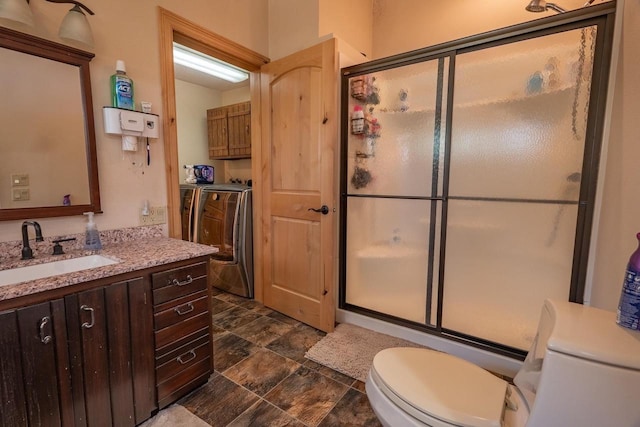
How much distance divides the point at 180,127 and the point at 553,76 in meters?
3.97

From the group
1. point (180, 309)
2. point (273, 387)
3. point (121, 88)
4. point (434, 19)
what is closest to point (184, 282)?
point (180, 309)

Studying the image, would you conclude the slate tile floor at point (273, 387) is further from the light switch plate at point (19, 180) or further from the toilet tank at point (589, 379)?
the light switch plate at point (19, 180)

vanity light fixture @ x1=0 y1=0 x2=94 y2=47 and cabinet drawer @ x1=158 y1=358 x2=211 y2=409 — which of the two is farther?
cabinet drawer @ x1=158 y1=358 x2=211 y2=409

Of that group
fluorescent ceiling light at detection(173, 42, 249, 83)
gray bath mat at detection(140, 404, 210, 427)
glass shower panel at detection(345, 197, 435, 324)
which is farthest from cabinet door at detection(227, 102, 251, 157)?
gray bath mat at detection(140, 404, 210, 427)

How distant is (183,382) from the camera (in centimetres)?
154

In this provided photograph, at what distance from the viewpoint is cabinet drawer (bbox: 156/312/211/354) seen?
141 centimetres

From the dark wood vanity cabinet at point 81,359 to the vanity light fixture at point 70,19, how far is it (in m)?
1.19

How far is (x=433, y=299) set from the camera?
6.61 ft

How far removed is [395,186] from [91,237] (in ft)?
6.15

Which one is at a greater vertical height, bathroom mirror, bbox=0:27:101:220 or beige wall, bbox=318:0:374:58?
beige wall, bbox=318:0:374:58

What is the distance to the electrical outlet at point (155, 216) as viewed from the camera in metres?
1.76

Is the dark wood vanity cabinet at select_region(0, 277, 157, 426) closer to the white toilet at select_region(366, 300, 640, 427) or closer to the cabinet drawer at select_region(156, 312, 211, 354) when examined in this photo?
the cabinet drawer at select_region(156, 312, 211, 354)

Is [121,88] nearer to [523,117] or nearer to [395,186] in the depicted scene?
[395,186]

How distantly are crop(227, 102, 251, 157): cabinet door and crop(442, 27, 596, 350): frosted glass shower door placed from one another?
2530mm
